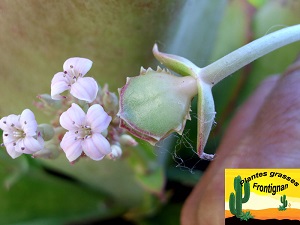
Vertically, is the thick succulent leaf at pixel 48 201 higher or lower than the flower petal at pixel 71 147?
higher

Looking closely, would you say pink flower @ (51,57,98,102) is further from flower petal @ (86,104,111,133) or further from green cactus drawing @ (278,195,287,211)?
green cactus drawing @ (278,195,287,211)

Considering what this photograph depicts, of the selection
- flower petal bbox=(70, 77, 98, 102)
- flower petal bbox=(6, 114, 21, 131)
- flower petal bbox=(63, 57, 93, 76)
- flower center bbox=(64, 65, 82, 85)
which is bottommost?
flower petal bbox=(6, 114, 21, 131)

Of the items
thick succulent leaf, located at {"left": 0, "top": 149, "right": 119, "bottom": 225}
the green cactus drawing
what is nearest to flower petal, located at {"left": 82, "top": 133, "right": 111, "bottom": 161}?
the green cactus drawing

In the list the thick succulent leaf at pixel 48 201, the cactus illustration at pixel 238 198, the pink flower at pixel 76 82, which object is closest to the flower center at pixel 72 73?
the pink flower at pixel 76 82

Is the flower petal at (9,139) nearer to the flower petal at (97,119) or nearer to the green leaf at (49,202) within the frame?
the flower petal at (97,119)

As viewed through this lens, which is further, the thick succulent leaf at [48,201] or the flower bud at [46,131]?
the thick succulent leaf at [48,201]

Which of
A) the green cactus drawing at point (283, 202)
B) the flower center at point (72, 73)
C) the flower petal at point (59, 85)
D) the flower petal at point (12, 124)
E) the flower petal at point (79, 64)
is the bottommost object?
the green cactus drawing at point (283, 202)
